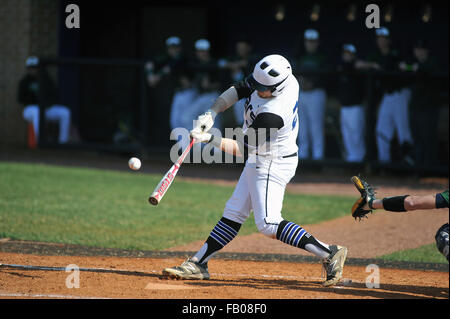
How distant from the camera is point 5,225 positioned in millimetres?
7715

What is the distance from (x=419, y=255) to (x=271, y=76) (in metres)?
2.88

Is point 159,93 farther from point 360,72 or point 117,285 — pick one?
point 117,285

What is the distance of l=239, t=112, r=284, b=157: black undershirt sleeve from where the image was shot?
16.5ft

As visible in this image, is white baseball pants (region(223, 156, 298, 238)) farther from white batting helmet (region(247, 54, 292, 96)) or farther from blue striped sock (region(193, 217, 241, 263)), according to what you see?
white batting helmet (region(247, 54, 292, 96))

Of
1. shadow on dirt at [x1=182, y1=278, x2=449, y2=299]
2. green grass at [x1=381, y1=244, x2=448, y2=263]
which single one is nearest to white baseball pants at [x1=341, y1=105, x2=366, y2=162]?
green grass at [x1=381, y1=244, x2=448, y2=263]

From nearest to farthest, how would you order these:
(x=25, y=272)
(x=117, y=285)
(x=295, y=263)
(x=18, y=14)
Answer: (x=117, y=285)
(x=25, y=272)
(x=295, y=263)
(x=18, y=14)

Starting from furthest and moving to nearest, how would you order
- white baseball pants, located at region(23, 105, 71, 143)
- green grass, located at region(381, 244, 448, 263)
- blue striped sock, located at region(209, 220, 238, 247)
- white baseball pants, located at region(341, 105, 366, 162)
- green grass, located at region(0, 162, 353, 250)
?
white baseball pants, located at region(23, 105, 71, 143)
white baseball pants, located at region(341, 105, 366, 162)
green grass, located at region(0, 162, 353, 250)
green grass, located at region(381, 244, 448, 263)
blue striped sock, located at region(209, 220, 238, 247)

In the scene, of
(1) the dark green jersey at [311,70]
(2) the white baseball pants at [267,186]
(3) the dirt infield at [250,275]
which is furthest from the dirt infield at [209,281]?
(1) the dark green jersey at [311,70]

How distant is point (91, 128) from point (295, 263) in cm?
755

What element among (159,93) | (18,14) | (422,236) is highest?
(18,14)

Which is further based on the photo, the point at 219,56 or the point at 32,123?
the point at 219,56

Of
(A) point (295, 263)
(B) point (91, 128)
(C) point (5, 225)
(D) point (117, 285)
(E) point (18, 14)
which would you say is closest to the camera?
(D) point (117, 285)

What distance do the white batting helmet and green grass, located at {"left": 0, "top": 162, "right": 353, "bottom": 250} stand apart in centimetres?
251
